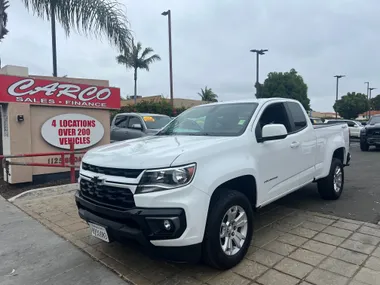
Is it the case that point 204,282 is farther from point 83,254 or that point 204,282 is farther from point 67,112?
point 67,112

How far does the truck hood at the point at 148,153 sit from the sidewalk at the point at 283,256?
1.20 metres

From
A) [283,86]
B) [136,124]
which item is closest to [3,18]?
[136,124]

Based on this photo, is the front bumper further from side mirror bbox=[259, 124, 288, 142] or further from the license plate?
side mirror bbox=[259, 124, 288, 142]

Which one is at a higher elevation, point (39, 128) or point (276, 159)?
point (39, 128)

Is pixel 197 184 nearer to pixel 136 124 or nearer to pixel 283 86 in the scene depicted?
pixel 136 124

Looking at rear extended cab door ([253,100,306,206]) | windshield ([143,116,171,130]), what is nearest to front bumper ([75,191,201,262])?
rear extended cab door ([253,100,306,206])

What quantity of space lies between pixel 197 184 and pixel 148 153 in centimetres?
56

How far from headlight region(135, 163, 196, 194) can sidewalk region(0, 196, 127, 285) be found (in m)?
1.09

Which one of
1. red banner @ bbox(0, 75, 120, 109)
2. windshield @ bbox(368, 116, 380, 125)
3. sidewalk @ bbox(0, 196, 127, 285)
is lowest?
sidewalk @ bbox(0, 196, 127, 285)

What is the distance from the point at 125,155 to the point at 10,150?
556 centimetres

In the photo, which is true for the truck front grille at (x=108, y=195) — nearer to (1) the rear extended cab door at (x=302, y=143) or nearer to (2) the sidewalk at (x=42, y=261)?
(2) the sidewalk at (x=42, y=261)

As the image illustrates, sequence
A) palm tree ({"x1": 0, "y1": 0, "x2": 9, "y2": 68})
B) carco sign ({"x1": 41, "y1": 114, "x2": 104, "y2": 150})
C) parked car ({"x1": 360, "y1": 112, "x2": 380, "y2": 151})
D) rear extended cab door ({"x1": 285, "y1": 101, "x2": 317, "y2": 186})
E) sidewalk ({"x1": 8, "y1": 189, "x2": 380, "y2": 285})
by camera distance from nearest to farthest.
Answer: sidewalk ({"x1": 8, "y1": 189, "x2": 380, "y2": 285}) → rear extended cab door ({"x1": 285, "y1": 101, "x2": 317, "y2": 186}) → carco sign ({"x1": 41, "y1": 114, "x2": 104, "y2": 150}) → palm tree ({"x1": 0, "y1": 0, "x2": 9, "y2": 68}) → parked car ({"x1": 360, "y1": 112, "x2": 380, "y2": 151})

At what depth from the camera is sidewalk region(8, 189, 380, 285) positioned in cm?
320

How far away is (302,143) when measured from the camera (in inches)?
189
